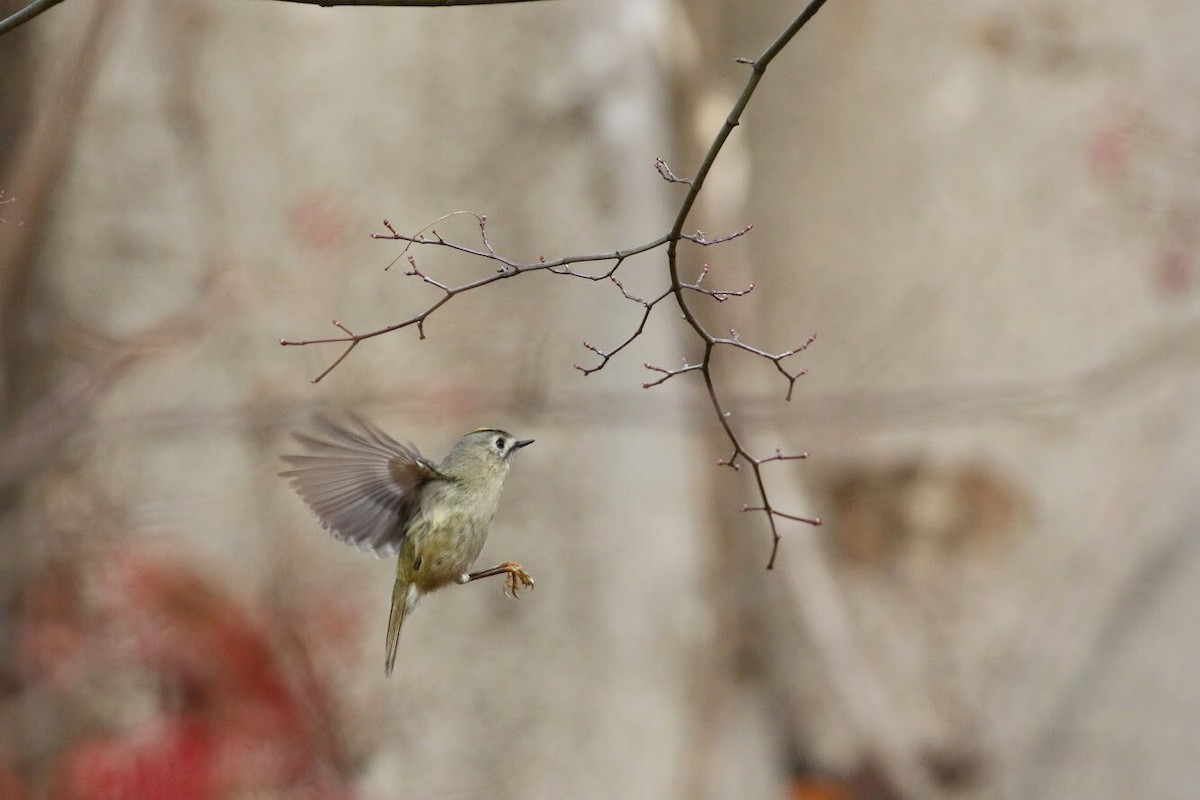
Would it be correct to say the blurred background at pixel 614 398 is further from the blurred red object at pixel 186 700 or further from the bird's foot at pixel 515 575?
the bird's foot at pixel 515 575

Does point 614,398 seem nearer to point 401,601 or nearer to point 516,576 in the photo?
point 401,601

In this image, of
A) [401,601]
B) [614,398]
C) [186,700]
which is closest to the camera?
[401,601]

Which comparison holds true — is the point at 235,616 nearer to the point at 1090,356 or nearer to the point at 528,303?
the point at 528,303

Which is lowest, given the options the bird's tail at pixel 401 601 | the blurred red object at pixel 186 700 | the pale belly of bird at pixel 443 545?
the blurred red object at pixel 186 700

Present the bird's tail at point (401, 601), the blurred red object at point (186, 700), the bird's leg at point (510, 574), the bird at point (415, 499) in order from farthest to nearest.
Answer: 1. the blurred red object at point (186, 700)
2. the bird's tail at point (401, 601)
3. the bird at point (415, 499)
4. the bird's leg at point (510, 574)

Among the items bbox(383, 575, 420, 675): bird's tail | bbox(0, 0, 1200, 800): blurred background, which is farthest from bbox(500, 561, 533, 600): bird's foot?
bbox(0, 0, 1200, 800): blurred background

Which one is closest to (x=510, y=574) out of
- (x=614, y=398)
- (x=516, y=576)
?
(x=516, y=576)

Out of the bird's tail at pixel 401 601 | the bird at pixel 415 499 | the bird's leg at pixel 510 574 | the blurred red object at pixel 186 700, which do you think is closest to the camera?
the bird's leg at pixel 510 574

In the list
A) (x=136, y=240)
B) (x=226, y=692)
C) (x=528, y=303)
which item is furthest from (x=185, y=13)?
(x=226, y=692)

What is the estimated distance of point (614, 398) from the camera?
4840mm

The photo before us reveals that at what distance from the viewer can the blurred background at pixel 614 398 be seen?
4.47m

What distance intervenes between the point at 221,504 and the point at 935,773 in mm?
2875

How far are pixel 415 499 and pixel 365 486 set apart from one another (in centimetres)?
8

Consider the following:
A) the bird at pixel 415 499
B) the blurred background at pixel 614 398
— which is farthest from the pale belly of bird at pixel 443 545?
the blurred background at pixel 614 398
